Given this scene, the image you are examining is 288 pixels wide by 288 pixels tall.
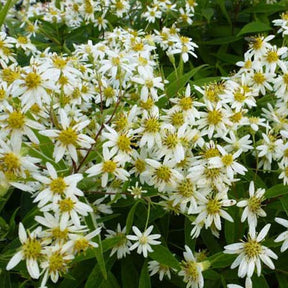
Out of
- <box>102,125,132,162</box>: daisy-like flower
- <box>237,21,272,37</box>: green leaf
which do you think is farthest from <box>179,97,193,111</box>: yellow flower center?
<box>237,21,272,37</box>: green leaf

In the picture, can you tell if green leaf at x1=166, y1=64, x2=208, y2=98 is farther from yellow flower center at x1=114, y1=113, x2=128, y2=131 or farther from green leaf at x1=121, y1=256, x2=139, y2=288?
green leaf at x1=121, y1=256, x2=139, y2=288

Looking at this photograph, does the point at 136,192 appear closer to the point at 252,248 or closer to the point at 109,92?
the point at 252,248

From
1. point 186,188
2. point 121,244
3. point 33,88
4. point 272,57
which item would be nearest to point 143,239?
point 121,244

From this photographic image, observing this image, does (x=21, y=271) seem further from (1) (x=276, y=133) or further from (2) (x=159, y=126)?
(1) (x=276, y=133)

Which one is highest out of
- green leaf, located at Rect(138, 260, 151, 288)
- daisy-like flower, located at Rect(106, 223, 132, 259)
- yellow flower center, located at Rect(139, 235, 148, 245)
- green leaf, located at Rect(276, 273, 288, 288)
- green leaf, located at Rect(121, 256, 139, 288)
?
yellow flower center, located at Rect(139, 235, 148, 245)

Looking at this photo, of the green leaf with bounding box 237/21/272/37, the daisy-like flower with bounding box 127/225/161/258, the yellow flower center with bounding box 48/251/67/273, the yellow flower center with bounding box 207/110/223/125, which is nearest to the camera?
the yellow flower center with bounding box 48/251/67/273

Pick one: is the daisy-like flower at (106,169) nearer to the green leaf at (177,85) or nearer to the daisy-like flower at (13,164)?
the daisy-like flower at (13,164)
